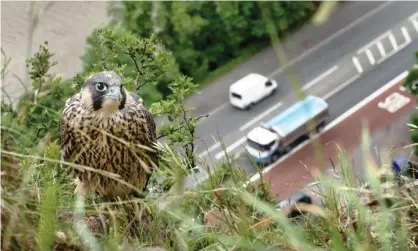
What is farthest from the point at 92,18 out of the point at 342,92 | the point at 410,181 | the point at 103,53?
the point at 410,181

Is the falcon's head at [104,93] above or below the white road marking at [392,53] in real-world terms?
above

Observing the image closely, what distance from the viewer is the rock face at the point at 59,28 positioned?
18391mm

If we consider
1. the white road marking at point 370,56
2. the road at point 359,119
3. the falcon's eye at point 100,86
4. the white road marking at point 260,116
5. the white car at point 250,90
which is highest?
the falcon's eye at point 100,86

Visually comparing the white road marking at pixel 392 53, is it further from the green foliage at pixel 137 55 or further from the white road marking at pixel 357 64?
the green foliage at pixel 137 55

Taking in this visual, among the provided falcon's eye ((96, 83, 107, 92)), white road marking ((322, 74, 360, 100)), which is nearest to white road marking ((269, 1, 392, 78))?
white road marking ((322, 74, 360, 100))

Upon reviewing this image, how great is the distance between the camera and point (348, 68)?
764 inches

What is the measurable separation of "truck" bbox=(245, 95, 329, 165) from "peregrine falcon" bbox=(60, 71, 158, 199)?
35.2 feet

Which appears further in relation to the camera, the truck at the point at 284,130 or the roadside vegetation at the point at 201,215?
the truck at the point at 284,130

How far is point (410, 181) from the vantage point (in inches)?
166

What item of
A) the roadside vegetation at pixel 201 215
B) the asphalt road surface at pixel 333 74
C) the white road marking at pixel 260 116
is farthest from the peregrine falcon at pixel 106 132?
the white road marking at pixel 260 116

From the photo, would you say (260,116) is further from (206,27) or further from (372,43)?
(372,43)

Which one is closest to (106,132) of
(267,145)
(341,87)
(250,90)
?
(267,145)

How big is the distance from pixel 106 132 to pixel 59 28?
15.7m

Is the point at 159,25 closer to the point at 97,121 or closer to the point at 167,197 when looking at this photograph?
the point at 97,121
